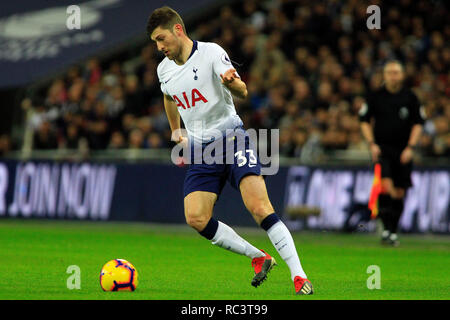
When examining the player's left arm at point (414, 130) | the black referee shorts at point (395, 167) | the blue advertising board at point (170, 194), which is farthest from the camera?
the blue advertising board at point (170, 194)

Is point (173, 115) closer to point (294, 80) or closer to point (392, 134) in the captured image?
point (392, 134)

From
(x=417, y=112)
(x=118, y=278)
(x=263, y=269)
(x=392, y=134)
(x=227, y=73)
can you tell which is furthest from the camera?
(x=392, y=134)

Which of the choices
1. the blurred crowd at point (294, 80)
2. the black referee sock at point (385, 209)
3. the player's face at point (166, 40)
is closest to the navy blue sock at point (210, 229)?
the player's face at point (166, 40)

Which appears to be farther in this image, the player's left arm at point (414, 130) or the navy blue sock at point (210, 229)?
the player's left arm at point (414, 130)

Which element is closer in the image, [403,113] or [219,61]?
[219,61]

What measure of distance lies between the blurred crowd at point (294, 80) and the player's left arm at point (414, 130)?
8.59 feet

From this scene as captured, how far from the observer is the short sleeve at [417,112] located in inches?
554

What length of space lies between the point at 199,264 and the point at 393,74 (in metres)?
4.78

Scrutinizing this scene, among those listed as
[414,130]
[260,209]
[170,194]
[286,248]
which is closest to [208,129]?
[260,209]

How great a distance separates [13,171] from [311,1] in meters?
7.98

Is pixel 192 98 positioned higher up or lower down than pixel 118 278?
higher up

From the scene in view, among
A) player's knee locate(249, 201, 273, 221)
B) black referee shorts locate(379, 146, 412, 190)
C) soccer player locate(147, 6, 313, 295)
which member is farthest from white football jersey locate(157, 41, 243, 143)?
black referee shorts locate(379, 146, 412, 190)

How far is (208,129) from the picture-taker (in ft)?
27.6

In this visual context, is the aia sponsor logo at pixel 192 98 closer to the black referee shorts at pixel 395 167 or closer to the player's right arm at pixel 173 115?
the player's right arm at pixel 173 115
